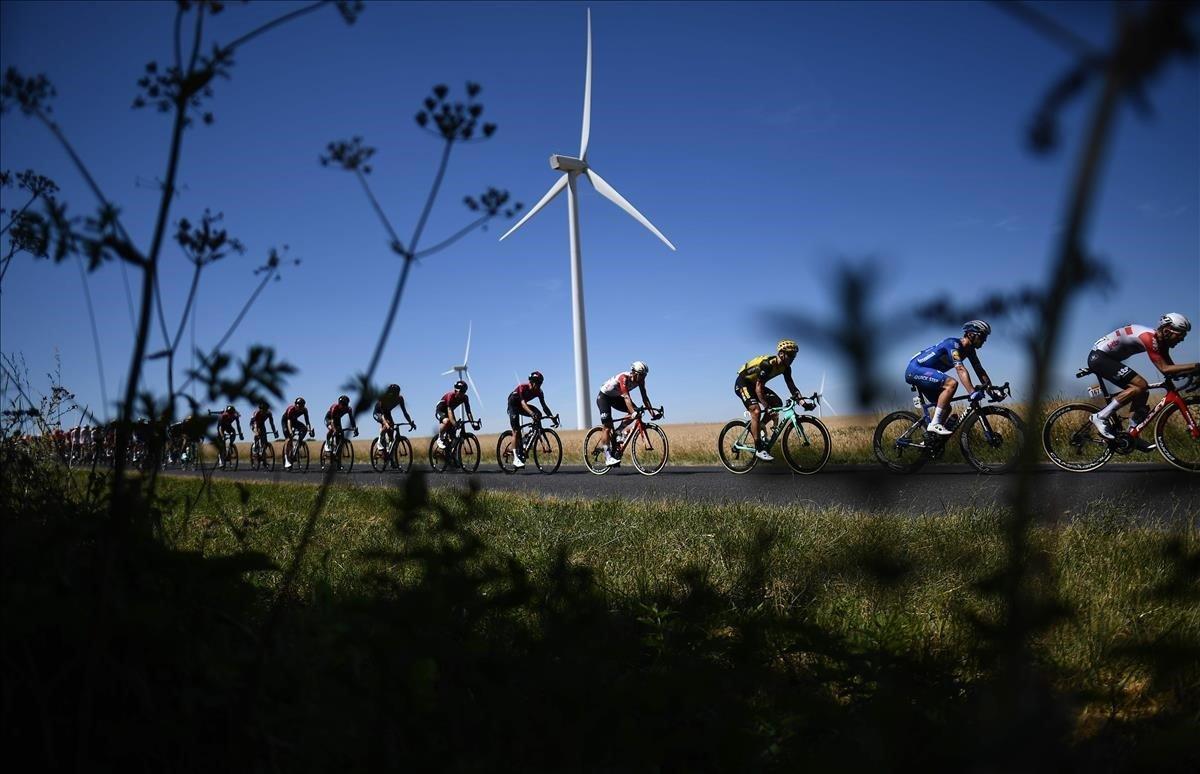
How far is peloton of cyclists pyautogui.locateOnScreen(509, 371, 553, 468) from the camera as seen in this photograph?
54.0 feet

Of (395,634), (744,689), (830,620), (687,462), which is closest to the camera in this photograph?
(395,634)

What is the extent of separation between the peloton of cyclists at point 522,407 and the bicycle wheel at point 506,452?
0.41 metres

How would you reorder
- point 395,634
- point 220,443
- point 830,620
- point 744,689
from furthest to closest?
1. point 830,620
2. point 744,689
3. point 220,443
4. point 395,634

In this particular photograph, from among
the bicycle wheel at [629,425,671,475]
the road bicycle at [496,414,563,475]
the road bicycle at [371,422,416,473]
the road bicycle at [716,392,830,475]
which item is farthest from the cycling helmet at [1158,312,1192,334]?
the road bicycle at [371,422,416,473]

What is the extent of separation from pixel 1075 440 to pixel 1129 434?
2.14 feet

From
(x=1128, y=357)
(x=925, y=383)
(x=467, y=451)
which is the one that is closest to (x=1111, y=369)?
(x=1128, y=357)

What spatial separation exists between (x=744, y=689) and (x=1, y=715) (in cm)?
152

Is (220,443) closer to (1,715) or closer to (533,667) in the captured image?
(1,715)

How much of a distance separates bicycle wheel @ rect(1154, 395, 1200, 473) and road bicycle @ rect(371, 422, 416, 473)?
1535 cm

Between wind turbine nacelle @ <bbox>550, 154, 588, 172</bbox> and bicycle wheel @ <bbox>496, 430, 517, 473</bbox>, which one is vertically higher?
wind turbine nacelle @ <bbox>550, 154, 588, 172</bbox>

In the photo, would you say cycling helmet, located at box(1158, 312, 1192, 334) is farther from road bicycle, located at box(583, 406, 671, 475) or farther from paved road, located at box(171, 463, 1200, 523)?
road bicycle, located at box(583, 406, 671, 475)

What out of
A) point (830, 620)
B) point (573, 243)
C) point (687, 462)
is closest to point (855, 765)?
point (830, 620)

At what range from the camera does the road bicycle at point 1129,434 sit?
10195 mm

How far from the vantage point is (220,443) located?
5.68 feet
